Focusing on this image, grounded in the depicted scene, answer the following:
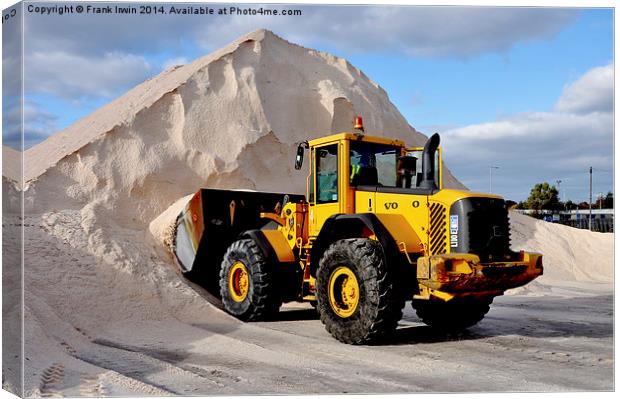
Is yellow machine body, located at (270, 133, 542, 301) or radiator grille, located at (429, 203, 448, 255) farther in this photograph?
radiator grille, located at (429, 203, 448, 255)

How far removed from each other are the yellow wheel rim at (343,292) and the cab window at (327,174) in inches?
42.3

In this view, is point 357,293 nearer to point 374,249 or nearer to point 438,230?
point 374,249

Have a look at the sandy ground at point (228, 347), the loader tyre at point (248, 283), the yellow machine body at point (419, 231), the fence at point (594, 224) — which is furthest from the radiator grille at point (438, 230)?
the fence at point (594, 224)

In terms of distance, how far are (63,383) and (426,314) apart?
209 inches

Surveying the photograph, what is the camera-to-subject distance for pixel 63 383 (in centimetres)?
579

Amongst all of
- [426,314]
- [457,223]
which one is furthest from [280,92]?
[457,223]

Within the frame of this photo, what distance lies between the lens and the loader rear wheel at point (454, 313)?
9.16 meters

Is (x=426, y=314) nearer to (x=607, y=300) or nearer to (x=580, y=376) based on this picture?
(x=580, y=376)

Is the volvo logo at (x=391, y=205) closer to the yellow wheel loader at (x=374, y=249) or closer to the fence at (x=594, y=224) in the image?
the yellow wheel loader at (x=374, y=249)

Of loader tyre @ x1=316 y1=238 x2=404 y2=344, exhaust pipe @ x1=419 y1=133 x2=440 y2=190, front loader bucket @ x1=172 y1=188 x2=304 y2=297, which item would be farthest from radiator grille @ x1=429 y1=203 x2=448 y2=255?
front loader bucket @ x1=172 y1=188 x2=304 y2=297

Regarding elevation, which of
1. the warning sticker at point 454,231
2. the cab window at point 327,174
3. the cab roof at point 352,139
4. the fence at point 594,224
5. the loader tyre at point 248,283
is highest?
the cab roof at point 352,139

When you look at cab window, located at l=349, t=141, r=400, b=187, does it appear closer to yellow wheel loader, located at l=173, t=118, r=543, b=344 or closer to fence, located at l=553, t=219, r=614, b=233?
yellow wheel loader, located at l=173, t=118, r=543, b=344

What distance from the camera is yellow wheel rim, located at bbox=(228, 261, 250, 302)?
10.1 meters

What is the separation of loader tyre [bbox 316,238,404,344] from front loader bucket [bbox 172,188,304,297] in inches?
117
